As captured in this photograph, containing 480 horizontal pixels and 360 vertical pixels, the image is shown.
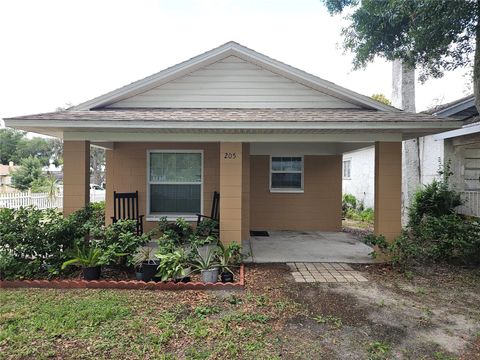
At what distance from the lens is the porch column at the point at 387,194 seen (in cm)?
626

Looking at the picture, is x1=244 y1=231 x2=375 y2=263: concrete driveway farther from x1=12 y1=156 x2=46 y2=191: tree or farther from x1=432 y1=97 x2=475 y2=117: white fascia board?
x1=12 y1=156 x2=46 y2=191: tree

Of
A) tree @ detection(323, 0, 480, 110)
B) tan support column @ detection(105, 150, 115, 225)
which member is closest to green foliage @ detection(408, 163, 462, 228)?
tree @ detection(323, 0, 480, 110)

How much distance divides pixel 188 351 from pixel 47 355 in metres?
1.36

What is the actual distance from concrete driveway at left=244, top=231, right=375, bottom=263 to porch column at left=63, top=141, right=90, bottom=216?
140 inches

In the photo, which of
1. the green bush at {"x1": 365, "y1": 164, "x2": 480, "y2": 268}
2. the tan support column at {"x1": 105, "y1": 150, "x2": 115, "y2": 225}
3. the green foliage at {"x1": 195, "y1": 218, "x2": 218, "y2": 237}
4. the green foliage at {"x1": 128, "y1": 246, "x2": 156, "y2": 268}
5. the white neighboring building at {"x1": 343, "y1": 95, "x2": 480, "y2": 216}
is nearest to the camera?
the green foliage at {"x1": 128, "y1": 246, "x2": 156, "y2": 268}

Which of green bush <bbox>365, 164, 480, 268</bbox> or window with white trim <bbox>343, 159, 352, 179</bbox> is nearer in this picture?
green bush <bbox>365, 164, 480, 268</bbox>

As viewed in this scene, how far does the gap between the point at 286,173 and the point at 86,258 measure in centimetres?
647

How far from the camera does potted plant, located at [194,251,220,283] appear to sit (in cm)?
509

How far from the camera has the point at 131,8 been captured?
33.7 ft

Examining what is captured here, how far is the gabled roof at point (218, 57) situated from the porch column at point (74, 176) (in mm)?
1382

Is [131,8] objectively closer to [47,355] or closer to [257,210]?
[257,210]

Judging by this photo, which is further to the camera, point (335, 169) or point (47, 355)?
point (335, 169)

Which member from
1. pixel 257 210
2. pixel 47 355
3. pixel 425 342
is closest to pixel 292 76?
pixel 257 210

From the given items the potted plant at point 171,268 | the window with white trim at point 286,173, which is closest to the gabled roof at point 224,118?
the potted plant at point 171,268
